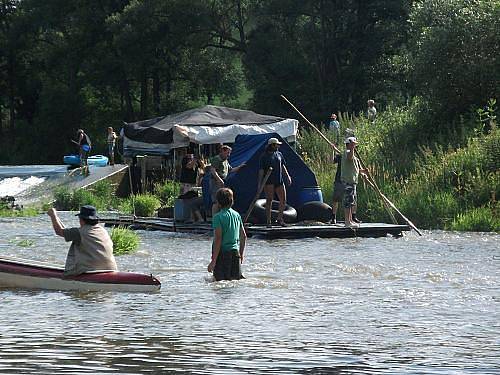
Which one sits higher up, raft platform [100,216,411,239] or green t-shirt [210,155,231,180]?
green t-shirt [210,155,231,180]

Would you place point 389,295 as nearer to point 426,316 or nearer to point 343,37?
point 426,316

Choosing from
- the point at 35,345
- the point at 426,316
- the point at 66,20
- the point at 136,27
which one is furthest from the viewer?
the point at 66,20

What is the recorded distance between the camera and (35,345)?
1237 centimetres

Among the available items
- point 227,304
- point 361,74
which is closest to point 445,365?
point 227,304

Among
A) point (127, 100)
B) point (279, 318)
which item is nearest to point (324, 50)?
point (127, 100)

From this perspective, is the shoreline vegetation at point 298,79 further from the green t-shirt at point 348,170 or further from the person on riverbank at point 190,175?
the green t-shirt at point 348,170

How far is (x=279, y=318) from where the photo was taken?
14492mm

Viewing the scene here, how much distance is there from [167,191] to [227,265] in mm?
19999

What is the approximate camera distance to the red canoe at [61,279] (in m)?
16.3

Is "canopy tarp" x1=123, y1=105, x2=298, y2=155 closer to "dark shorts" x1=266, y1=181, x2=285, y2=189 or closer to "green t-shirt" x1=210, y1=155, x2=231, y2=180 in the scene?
"green t-shirt" x1=210, y1=155, x2=231, y2=180

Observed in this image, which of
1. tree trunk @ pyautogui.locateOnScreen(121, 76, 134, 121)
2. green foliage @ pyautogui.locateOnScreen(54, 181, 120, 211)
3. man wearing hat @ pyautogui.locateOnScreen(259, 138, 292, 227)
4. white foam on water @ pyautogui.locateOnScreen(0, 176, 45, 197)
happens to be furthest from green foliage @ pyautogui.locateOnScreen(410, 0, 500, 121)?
tree trunk @ pyautogui.locateOnScreen(121, 76, 134, 121)

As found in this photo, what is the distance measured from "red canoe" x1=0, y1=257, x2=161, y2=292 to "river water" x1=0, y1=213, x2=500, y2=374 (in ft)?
0.41

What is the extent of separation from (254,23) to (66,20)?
37.6ft

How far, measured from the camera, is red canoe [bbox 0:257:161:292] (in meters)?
16.3
